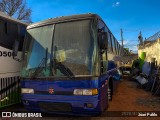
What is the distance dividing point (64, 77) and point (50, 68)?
1.55 ft

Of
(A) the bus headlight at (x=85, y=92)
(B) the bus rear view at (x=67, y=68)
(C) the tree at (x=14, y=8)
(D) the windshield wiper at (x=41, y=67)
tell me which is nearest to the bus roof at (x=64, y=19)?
(B) the bus rear view at (x=67, y=68)

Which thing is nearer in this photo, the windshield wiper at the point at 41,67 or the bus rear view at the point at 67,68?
the bus rear view at the point at 67,68

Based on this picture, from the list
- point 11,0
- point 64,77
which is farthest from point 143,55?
point 64,77

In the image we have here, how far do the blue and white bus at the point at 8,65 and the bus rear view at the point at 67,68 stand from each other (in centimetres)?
116

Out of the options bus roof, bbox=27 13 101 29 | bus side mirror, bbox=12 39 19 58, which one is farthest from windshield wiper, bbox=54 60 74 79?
bus side mirror, bbox=12 39 19 58

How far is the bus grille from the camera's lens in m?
5.81

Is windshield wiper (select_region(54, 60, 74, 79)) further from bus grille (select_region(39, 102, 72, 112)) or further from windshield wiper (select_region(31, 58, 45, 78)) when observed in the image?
bus grille (select_region(39, 102, 72, 112))

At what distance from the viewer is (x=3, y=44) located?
733cm

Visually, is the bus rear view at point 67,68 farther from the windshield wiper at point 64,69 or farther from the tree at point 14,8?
the tree at point 14,8

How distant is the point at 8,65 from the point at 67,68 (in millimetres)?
2619

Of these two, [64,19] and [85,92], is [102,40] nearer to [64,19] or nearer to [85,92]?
[64,19]

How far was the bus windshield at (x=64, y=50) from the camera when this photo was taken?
5715 millimetres

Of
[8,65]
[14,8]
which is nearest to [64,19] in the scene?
[8,65]

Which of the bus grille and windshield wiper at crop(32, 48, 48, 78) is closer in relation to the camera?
the bus grille
